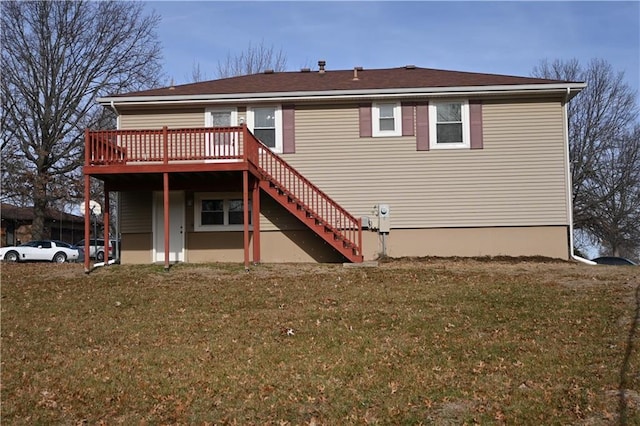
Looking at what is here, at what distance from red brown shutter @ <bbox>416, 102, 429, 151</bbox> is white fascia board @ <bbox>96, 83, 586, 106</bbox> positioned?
367mm

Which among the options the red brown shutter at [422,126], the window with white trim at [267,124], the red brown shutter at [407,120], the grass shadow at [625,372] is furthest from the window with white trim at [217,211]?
the grass shadow at [625,372]

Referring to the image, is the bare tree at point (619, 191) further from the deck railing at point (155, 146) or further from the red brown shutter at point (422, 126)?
the deck railing at point (155, 146)

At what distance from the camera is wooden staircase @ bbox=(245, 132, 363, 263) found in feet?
49.4

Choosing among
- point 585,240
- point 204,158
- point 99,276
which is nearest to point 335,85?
point 204,158

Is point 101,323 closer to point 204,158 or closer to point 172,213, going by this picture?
point 204,158

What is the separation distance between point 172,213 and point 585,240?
3062cm

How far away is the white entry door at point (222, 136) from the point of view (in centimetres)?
1473

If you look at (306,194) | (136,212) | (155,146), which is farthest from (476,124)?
(136,212)

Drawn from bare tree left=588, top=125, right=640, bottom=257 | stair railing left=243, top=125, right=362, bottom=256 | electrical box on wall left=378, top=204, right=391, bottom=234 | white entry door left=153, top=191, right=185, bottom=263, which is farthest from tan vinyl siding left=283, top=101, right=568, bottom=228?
bare tree left=588, top=125, right=640, bottom=257

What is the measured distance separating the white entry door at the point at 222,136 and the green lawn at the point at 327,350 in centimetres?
353

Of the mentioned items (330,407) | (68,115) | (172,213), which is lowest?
(330,407)

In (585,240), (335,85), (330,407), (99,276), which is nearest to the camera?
(330,407)

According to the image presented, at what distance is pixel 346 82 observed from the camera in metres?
17.5

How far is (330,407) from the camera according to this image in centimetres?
Answer: 602
